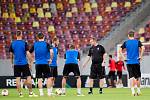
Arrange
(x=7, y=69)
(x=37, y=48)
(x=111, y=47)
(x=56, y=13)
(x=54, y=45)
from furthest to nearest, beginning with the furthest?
(x=56, y=13)
(x=111, y=47)
(x=7, y=69)
(x=54, y=45)
(x=37, y=48)

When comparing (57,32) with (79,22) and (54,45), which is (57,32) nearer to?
(79,22)

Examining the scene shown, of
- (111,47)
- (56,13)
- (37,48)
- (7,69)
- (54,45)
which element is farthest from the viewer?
(56,13)

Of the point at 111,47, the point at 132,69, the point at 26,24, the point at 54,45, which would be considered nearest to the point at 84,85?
the point at 111,47

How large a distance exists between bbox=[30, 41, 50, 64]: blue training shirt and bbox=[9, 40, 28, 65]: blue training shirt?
0.60 m

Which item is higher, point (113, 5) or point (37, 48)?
point (113, 5)

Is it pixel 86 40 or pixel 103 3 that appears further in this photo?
pixel 103 3

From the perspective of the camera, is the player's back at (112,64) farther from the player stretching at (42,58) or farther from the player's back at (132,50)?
the player stretching at (42,58)

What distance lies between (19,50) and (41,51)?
1.03 meters

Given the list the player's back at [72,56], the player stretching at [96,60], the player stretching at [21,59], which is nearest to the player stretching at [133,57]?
the player stretching at [96,60]

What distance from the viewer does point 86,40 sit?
36000 mm

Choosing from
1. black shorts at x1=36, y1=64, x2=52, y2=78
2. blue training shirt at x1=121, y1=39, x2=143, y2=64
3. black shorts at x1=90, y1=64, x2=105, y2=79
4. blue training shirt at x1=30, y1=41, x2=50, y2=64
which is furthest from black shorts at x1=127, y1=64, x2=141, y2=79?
blue training shirt at x1=30, y1=41, x2=50, y2=64

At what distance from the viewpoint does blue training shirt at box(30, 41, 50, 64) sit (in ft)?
66.9

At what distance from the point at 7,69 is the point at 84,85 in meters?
4.47

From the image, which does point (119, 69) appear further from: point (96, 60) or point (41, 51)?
point (41, 51)
